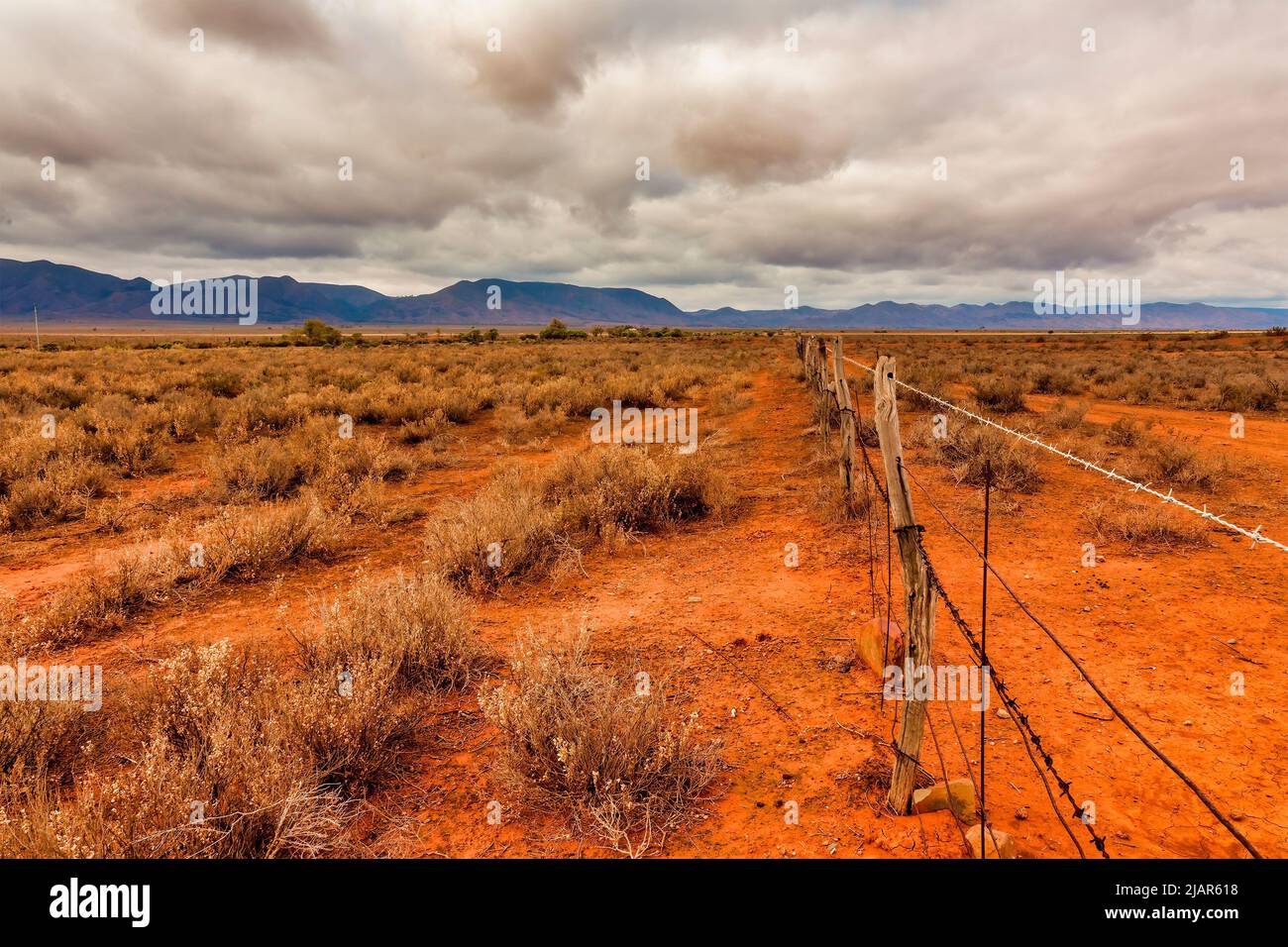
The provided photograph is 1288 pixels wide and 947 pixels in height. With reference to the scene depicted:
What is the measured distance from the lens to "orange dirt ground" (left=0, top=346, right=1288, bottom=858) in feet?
9.37

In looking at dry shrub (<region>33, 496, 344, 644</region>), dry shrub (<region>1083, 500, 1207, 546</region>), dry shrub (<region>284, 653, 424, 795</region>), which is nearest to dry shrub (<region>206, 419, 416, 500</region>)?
dry shrub (<region>33, 496, 344, 644</region>)

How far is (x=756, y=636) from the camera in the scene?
4.80m

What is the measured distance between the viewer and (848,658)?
439cm

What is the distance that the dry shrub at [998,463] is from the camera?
27.2 ft

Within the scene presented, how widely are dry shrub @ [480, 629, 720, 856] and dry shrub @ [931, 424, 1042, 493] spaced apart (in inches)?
260

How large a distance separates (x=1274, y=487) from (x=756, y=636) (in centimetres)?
812

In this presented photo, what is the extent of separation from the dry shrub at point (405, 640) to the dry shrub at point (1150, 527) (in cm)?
658

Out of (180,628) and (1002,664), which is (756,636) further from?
(180,628)

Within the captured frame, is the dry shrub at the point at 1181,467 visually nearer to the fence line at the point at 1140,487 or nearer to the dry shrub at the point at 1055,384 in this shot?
the fence line at the point at 1140,487

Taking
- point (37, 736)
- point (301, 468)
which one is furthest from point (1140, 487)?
point (301, 468)

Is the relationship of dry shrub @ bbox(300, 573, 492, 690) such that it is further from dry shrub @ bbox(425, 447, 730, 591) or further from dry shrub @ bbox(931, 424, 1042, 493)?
dry shrub @ bbox(931, 424, 1042, 493)

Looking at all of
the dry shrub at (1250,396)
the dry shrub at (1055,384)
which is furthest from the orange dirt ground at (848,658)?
the dry shrub at (1055,384)
